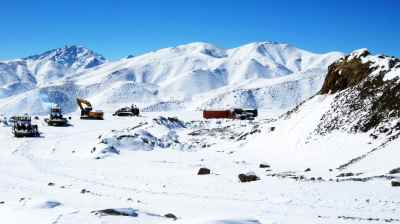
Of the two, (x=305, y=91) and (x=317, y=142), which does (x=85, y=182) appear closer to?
(x=317, y=142)

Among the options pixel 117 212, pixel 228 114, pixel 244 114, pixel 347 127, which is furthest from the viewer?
pixel 228 114

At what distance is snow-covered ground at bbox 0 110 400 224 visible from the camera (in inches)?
653

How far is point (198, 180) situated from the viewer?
1032 inches

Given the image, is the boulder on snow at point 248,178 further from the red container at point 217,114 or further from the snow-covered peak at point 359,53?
the red container at point 217,114

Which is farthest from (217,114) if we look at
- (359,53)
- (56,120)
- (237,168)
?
(237,168)

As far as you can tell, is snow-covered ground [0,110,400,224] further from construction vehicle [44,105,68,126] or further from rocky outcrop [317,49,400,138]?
construction vehicle [44,105,68,126]

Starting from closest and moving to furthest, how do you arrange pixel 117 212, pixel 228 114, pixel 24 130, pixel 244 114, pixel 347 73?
pixel 117 212 < pixel 347 73 < pixel 24 130 < pixel 244 114 < pixel 228 114

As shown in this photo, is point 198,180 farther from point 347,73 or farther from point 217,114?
point 217,114

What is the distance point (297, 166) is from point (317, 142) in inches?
187

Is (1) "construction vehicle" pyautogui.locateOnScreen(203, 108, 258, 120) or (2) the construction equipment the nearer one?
(2) the construction equipment

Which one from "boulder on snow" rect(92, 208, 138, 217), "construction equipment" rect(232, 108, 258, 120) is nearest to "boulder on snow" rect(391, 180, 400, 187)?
"boulder on snow" rect(92, 208, 138, 217)

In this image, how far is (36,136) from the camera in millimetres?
49719

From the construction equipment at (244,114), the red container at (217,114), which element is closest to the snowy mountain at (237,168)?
the construction equipment at (244,114)

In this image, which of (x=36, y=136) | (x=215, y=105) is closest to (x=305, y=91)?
(x=215, y=105)
